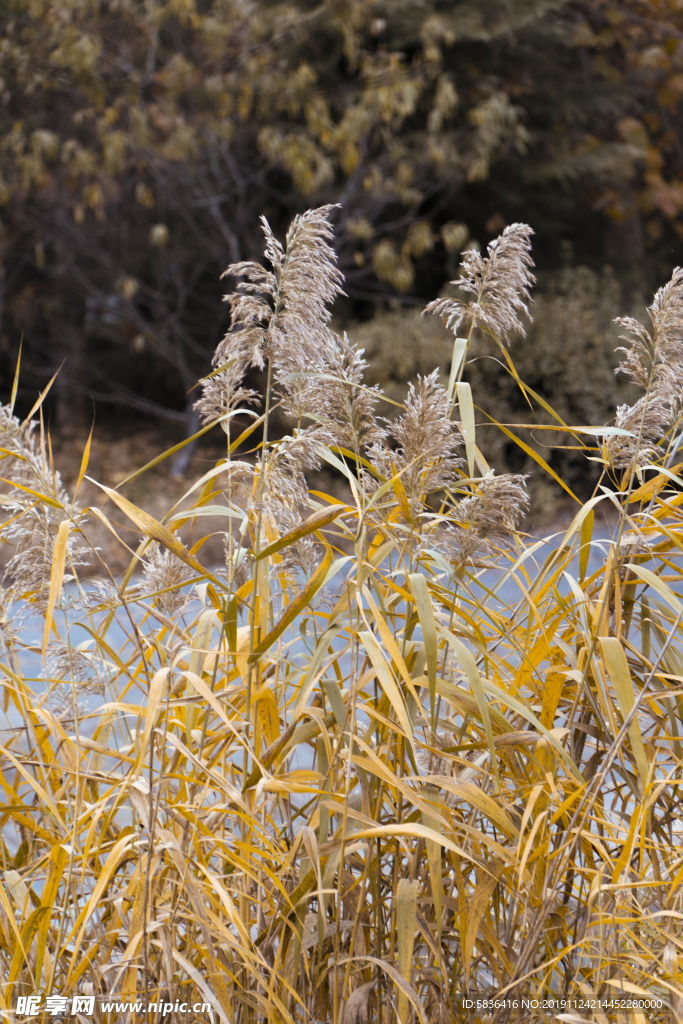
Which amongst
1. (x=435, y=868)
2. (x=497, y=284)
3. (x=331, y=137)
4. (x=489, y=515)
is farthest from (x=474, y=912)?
(x=331, y=137)

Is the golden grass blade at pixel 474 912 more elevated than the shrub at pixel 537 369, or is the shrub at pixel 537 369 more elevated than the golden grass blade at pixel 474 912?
the shrub at pixel 537 369

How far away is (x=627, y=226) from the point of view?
29.7 feet

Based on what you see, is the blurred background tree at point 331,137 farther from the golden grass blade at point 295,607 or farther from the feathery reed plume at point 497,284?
the golden grass blade at point 295,607

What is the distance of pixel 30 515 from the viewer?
1.20 meters

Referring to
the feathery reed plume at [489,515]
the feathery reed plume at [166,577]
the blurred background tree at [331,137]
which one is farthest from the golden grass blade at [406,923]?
the blurred background tree at [331,137]

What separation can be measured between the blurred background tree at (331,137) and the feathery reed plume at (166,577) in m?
5.67

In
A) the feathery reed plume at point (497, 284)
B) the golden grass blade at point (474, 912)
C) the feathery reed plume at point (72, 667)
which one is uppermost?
the feathery reed plume at point (497, 284)

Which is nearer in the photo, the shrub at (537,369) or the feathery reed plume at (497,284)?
the feathery reed plume at (497,284)

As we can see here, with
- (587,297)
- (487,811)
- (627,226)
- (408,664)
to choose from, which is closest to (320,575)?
(408,664)

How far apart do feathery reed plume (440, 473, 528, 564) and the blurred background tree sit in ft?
19.0

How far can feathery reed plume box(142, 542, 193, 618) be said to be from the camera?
50.0 inches

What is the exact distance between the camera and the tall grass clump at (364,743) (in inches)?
A: 41.6

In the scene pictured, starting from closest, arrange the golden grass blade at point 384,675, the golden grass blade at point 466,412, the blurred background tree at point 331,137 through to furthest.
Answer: the golden grass blade at point 384,675 → the golden grass blade at point 466,412 → the blurred background tree at point 331,137

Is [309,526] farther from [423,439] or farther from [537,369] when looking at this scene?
[537,369]
